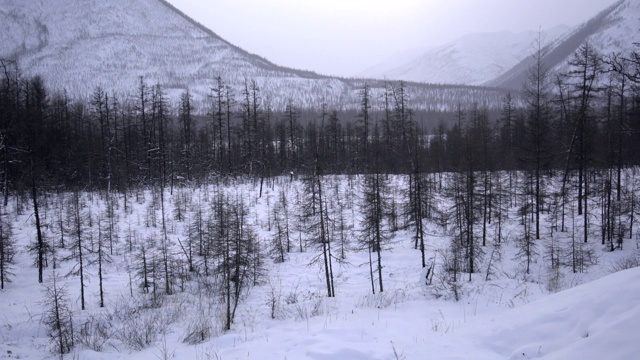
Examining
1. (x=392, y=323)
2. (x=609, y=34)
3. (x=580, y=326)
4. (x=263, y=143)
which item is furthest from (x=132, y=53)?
(x=609, y=34)

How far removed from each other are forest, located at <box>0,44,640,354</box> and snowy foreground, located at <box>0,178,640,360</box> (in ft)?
2.29

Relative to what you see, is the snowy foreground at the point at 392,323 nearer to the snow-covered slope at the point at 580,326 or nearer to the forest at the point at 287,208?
the snow-covered slope at the point at 580,326

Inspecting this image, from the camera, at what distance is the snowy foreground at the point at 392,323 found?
5371 millimetres

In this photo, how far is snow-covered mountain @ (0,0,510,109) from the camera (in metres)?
111

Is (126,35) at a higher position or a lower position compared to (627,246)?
higher

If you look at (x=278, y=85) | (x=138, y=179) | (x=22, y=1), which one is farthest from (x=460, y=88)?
(x=22, y=1)

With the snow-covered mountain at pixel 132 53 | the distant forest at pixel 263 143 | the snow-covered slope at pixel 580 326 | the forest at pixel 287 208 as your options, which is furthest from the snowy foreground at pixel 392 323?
the snow-covered mountain at pixel 132 53

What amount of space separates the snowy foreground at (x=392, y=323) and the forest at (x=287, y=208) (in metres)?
0.70

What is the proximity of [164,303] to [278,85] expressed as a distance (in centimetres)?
13553

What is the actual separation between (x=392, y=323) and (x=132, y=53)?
145374 millimetres

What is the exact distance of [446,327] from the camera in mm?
8570

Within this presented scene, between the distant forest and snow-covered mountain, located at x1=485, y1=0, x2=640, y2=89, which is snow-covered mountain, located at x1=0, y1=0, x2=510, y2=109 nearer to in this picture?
the distant forest

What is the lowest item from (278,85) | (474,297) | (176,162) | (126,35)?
(474,297)

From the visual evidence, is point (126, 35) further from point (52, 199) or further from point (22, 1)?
point (52, 199)
